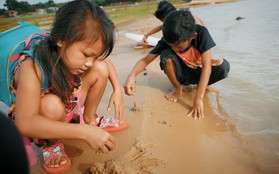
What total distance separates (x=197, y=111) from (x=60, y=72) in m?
1.24

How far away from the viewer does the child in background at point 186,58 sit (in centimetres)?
223

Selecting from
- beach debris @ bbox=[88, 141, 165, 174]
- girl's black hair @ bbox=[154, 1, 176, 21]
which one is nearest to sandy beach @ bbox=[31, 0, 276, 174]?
beach debris @ bbox=[88, 141, 165, 174]

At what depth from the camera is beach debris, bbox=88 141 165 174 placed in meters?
1.42

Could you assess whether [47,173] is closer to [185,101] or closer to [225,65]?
[185,101]

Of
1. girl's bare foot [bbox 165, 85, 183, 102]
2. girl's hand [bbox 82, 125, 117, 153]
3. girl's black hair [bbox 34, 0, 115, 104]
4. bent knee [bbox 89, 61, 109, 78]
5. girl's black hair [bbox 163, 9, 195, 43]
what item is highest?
girl's black hair [bbox 34, 0, 115, 104]

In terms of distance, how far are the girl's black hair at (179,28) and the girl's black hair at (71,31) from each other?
0.89 meters

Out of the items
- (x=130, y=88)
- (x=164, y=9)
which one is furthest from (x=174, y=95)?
(x=164, y=9)

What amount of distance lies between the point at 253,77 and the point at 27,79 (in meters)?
2.58

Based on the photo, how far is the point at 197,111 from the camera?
7.13ft

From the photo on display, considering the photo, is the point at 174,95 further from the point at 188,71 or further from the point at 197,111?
the point at 197,111

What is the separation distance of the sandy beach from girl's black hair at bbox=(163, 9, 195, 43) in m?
0.65

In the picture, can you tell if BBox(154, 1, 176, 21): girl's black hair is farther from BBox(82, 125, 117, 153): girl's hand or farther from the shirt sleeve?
BBox(82, 125, 117, 153): girl's hand

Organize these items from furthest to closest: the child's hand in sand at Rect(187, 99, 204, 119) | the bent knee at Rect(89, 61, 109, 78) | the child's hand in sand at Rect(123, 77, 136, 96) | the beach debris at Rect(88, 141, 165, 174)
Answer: the child's hand in sand at Rect(123, 77, 136, 96) < the child's hand in sand at Rect(187, 99, 204, 119) < the bent knee at Rect(89, 61, 109, 78) < the beach debris at Rect(88, 141, 165, 174)

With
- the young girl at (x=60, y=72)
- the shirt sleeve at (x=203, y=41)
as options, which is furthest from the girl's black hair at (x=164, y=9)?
the young girl at (x=60, y=72)
